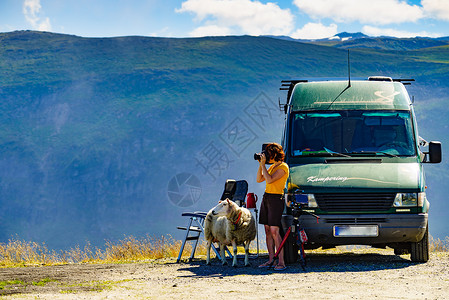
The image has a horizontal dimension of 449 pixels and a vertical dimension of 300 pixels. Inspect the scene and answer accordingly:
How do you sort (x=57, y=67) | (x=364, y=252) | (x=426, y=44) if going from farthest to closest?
1. (x=426, y=44)
2. (x=57, y=67)
3. (x=364, y=252)

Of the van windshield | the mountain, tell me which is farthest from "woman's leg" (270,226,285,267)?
the mountain

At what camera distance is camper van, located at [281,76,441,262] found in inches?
392

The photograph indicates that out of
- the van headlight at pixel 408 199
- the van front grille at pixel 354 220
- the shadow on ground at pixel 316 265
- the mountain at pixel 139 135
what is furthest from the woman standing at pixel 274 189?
the mountain at pixel 139 135

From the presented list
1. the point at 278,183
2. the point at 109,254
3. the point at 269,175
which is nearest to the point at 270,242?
the point at 278,183

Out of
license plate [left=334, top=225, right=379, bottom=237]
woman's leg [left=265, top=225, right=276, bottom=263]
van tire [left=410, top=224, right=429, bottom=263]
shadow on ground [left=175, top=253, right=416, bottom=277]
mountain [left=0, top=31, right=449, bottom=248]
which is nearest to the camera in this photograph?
shadow on ground [left=175, top=253, right=416, bottom=277]

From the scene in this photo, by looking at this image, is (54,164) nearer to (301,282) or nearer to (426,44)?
(301,282)

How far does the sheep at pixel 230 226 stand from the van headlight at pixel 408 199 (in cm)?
230

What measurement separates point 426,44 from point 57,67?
116866 millimetres

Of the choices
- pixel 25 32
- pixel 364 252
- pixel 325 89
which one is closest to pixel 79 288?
pixel 325 89

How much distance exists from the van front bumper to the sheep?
0.80 meters

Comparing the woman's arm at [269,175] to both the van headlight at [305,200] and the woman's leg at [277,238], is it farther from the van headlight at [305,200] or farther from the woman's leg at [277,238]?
the woman's leg at [277,238]

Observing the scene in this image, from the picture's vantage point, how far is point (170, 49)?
346ft

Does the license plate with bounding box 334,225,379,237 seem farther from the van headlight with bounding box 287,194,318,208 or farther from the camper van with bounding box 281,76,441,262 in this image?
the van headlight with bounding box 287,194,318,208

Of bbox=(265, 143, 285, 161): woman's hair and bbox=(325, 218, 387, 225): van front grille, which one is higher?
bbox=(265, 143, 285, 161): woman's hair
